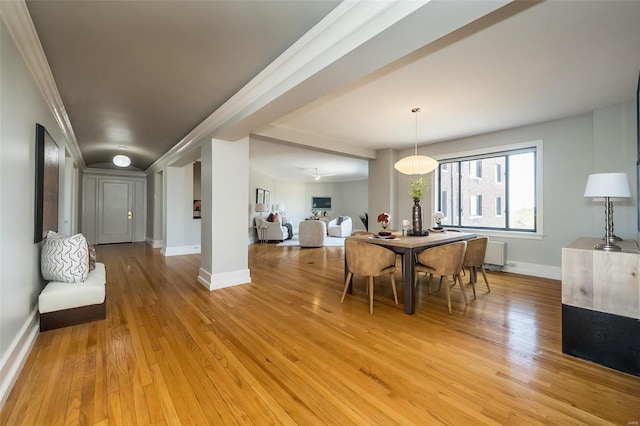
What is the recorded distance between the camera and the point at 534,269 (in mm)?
4527

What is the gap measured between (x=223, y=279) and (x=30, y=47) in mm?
2997

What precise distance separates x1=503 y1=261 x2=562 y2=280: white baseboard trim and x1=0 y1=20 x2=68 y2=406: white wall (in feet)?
20.1

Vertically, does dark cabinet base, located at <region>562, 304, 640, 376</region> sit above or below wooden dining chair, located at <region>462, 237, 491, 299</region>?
below

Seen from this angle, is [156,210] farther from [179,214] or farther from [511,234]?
[511,234]

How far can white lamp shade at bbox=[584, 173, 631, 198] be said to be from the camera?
6.91 ft

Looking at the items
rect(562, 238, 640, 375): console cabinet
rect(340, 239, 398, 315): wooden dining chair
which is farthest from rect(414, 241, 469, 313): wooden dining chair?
rect(562, 238, 640, 375): console cabinet

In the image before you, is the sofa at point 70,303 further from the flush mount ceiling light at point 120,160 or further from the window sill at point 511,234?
the window sill at point 511,234

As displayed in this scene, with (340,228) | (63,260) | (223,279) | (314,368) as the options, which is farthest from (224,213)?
(340,228)

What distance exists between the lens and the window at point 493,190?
4.73 m

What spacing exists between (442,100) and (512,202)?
107 inches

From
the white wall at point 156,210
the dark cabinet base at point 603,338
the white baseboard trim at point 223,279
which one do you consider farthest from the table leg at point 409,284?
the white wall at point 156,210

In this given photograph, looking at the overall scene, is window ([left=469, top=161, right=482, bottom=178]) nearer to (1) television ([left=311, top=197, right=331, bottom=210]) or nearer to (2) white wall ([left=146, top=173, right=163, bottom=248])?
(2) white wall ([left=146, top=173, right=163, bottom=248])

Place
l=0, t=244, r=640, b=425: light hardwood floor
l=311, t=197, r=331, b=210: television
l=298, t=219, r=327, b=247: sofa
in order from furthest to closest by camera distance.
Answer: l=311, t=197, r=331, b=210: television, l=298, t=219, r=327, b=247: sofa, l=0, t=244, r=640, b=425: light hardwood floor

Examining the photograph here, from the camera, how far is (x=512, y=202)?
4.91 metres
